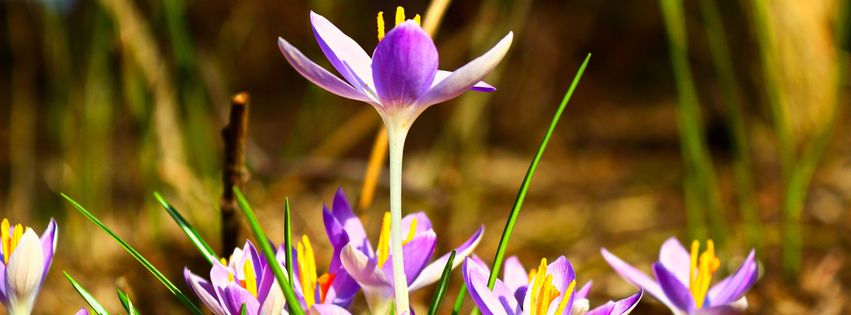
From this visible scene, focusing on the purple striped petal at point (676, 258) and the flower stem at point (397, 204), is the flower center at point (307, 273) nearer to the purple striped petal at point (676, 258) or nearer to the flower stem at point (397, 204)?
the flower stem at point (397, 204)

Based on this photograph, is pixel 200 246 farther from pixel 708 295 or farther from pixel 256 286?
pixel 708 295

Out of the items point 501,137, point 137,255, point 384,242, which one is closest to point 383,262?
point 384,242

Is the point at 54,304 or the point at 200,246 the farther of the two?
the point at 54,304

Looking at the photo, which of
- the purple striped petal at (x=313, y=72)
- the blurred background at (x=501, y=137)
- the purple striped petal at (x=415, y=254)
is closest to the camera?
the purple striped petal at (x=313, y=72)

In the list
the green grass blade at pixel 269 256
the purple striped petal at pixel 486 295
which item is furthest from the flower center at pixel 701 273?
the green grass blade at pixel 269 256

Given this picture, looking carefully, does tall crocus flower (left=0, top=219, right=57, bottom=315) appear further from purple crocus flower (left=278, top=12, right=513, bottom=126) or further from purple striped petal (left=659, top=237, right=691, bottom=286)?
purple striped petal (left=659, top=237, right=691, bottom=286)

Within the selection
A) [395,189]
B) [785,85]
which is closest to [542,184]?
[785,85]

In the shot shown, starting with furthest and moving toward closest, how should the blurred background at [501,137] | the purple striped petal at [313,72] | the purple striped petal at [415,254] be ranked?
the blurred background at [501,137] → the purple striped petal at [415,254] → the purple striped petal at [313,72]
